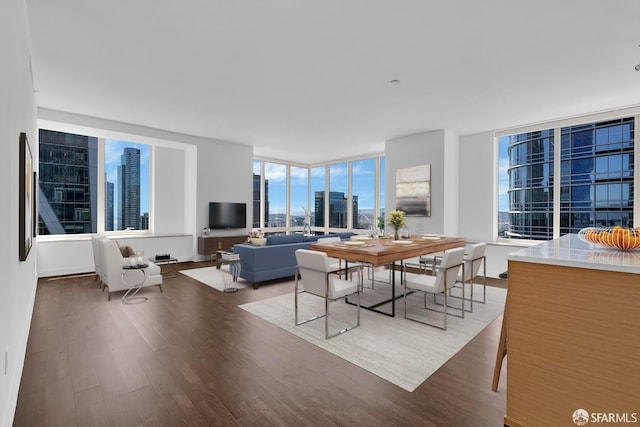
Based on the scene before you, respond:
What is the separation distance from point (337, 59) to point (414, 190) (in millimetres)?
3880

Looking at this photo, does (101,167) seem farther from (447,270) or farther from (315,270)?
(447,270)

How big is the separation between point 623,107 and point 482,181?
2.30 meters

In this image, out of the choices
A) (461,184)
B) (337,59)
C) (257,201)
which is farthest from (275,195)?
(337,59)

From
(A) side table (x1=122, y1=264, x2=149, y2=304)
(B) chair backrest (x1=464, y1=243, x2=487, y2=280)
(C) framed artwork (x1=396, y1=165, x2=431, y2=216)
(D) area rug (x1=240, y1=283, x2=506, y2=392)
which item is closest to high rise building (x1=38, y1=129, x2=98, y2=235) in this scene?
(A) side table (x1=122, y1=264, x2=149, y2=304)

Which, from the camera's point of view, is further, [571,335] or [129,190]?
[129,190]

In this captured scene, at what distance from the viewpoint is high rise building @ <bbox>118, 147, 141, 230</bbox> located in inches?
266

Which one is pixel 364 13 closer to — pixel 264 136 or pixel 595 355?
pixel 595 355

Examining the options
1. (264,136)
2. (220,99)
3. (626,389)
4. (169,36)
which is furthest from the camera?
(264,136)

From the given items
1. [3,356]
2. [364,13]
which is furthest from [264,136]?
[3,356]

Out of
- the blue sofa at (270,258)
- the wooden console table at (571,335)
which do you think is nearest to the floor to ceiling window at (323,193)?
the blue sofa at (270,258)

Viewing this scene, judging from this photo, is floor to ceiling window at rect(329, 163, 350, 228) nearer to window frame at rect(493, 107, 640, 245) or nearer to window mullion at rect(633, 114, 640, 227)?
window frame at rect(493, 107, 640, 245)

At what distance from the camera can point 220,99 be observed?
4.62 m

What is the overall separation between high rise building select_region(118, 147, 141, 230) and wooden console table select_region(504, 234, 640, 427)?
7514 mm

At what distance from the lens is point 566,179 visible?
5.50 meters
